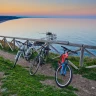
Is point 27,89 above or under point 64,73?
under

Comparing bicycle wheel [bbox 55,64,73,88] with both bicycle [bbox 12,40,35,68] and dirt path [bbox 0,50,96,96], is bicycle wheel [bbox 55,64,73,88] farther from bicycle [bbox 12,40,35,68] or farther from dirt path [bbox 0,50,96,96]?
bicycle [bbox 12,40,35,68]

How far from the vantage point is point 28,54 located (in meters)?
12.1

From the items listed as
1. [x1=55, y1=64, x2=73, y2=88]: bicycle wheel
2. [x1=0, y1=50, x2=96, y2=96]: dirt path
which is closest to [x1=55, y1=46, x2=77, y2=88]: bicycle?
[x1=55, y1=64, x2=73, y2=88]: bicycle wheel

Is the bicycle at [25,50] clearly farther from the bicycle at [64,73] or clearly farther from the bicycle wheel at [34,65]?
the bicycle at [64,73]

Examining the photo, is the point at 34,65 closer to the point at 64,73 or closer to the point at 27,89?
the point at 64,73

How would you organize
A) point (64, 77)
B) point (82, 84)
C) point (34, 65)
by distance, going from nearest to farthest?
point (64, 77), point (82, 84), point (34, 65)

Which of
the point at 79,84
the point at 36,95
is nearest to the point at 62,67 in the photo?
the point at 79,84

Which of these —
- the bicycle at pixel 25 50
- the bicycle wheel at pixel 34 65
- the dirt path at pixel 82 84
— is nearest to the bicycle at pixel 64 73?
the dirt path at pixel 82 84

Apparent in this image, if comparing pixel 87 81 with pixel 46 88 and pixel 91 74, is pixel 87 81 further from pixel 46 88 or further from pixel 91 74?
pixel 46 88

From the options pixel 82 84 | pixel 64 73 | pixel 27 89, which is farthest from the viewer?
pixel 82 84

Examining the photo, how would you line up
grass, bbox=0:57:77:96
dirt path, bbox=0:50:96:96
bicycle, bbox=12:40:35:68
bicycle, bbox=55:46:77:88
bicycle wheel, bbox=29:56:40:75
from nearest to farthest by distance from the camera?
grass, bbox=0:57:77:96 < dirt path, bbox=0:50:96:96 < bicycle, bbox=55:46:77:88 < bicycle wheel, bbox=29:56:40:75 < bicycle, bbox=12:40:35:68

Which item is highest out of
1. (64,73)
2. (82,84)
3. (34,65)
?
(64,73)

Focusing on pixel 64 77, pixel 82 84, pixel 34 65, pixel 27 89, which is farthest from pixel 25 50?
pixel 27 89

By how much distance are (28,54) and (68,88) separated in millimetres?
5149
